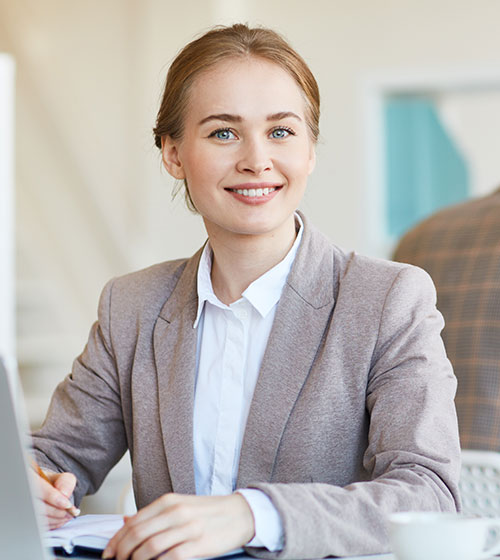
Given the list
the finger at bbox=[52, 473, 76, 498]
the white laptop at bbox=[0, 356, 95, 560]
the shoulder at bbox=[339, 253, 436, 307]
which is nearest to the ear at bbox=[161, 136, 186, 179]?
the shoulder at bbox=[339, 253, 436, 307]

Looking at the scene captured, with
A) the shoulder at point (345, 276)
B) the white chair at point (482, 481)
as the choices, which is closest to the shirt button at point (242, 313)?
the shoulder at point (345, 276)

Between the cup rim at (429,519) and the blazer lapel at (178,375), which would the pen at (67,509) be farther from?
the cup rim at (429,519)

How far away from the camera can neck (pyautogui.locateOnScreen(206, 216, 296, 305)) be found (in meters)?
1.58

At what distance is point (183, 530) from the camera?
100 cm

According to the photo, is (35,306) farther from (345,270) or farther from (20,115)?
(345,270)

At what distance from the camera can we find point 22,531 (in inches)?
35.2

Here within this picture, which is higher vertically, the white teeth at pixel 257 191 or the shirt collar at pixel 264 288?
the white teeth at pixel 257 191

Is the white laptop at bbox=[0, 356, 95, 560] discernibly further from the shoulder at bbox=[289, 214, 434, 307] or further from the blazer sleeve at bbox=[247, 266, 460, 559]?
the shoulder at bbox=[289, 214, 434, 307]

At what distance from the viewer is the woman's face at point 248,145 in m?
1.49

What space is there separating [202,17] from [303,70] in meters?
3.88

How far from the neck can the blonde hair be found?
7.5 inches

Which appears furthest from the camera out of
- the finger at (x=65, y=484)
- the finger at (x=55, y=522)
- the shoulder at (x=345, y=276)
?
the shoulder at (x=345, y=276)

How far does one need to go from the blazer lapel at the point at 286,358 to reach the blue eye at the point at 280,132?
193 mm

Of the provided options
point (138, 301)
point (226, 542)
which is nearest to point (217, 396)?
point (138, 301)
